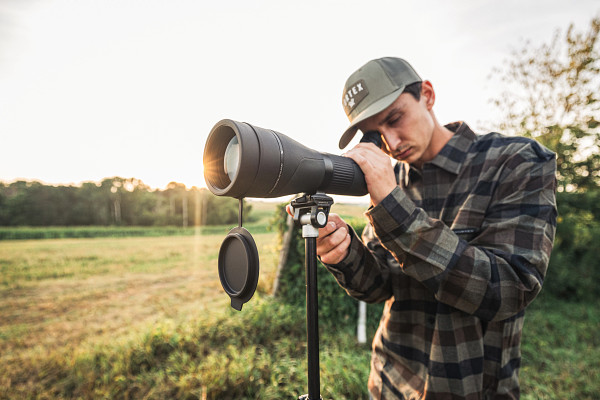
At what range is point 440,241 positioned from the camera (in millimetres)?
1018

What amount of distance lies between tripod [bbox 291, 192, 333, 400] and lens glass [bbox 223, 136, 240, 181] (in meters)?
0.23

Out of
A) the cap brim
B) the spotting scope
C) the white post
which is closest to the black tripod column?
the spotting scope

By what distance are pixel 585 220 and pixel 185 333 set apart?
331 inches

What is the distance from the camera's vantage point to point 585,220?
681cm

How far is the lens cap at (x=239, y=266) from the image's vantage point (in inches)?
34.8

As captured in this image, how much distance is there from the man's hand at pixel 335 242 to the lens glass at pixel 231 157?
0.49m

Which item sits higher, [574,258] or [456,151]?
[456,151]

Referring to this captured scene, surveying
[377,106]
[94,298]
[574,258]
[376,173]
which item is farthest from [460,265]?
[94,298]

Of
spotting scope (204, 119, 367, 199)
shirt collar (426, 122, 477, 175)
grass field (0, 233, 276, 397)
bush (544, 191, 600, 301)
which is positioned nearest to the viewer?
spotting scope (204, 119, 367, 199)

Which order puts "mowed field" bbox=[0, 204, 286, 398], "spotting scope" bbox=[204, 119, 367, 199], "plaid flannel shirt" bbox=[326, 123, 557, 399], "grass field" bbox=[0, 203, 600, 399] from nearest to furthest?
"spotting scope" bbox=[204, 119, 367, 199]
"plaid flannel shirt" bbox=[326, 123, 557, 399]
"grass field" bbox=[0, 203, 600, 399]
"mowed field" bbox=[0, 204, 286, 398]

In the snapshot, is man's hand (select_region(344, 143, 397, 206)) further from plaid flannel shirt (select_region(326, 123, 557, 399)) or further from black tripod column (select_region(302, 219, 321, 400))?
black tripod column (select_region(302, 219, 321, 400))

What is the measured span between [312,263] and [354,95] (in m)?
0.92

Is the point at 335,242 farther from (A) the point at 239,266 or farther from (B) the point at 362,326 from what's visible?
(B) the point at 362,326

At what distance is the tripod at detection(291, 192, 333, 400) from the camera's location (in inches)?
34.8
